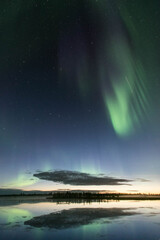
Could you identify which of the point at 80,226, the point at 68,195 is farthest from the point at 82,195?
the point at 80,226

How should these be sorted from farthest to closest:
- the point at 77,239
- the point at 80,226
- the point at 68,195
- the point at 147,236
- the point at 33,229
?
the point at 68,195 → the point at 80,226 → the point at 33,229 → the point at 147,236 → the point at 77,239

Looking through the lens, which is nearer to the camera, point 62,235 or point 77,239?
point 77,239

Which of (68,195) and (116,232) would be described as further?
(68,195)

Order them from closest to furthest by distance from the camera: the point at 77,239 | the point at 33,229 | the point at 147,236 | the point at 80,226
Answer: the point at 77,239 → the point at 147,236 → the point at 33,229 → the point at 80,226

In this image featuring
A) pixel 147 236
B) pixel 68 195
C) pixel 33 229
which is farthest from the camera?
pixel 68 195

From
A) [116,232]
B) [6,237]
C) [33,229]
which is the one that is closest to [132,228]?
[116,232]

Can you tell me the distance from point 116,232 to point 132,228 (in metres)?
2.70

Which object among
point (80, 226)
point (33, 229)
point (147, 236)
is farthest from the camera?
point (80, 226)

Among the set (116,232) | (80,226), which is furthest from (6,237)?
(116,232)

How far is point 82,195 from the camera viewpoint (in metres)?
129

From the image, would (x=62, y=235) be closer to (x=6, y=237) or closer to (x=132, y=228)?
(x=6, y=237)

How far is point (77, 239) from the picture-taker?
1552 centimetres

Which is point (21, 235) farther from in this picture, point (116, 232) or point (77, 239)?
point (116, 232)

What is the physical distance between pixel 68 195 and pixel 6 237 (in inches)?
4471
